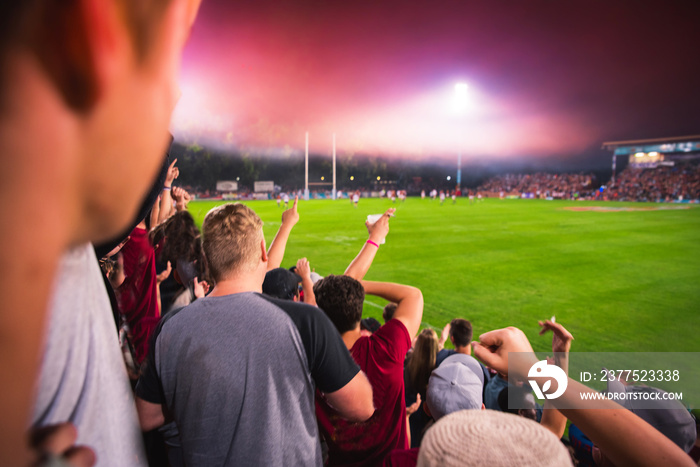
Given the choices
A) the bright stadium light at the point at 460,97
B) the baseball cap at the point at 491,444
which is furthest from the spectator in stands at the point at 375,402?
the bright stadium light at the point at 460,97

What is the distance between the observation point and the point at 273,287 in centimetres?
→ 302

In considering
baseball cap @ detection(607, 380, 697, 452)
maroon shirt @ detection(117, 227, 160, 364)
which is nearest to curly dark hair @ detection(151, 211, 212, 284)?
maroon shirt @ detection(117, 227, 160, 364)

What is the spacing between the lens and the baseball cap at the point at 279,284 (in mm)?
3020

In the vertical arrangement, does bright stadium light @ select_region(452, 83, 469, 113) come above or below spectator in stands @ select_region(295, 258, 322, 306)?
above

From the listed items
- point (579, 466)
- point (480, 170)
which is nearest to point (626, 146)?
point (480, 170)

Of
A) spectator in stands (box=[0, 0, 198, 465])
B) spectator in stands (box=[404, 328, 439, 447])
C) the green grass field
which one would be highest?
spectator in stands (box=[0, 0, 198, 465])

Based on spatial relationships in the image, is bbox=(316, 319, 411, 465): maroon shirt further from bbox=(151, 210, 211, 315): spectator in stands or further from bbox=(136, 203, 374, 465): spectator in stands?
bbox=(151, 210, 211, 315): spectator in stands

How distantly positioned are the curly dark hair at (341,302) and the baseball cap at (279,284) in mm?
523

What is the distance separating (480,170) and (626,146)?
31.7 m

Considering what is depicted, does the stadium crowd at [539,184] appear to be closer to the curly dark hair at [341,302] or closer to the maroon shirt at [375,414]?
the curly dark hair at [341,302]

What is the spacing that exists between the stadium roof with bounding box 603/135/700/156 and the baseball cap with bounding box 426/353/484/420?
78289 millimetres

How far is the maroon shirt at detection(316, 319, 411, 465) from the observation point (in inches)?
90.4

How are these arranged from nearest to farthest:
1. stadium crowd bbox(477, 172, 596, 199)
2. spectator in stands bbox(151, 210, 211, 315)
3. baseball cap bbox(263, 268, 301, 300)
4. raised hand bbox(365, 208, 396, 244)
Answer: baseball cap bbox(263, 268, 301, 300) < raised hand bbox(365, 208, 396, 244) < spectator in stands bbox(151, 210, 211, 315) < stadium crowd bbox(477, 172, 596, 199)

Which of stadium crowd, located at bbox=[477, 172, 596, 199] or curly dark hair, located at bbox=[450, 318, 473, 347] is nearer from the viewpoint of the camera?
curly dark hair, located at bbox=[450, 318, 473, 347]
